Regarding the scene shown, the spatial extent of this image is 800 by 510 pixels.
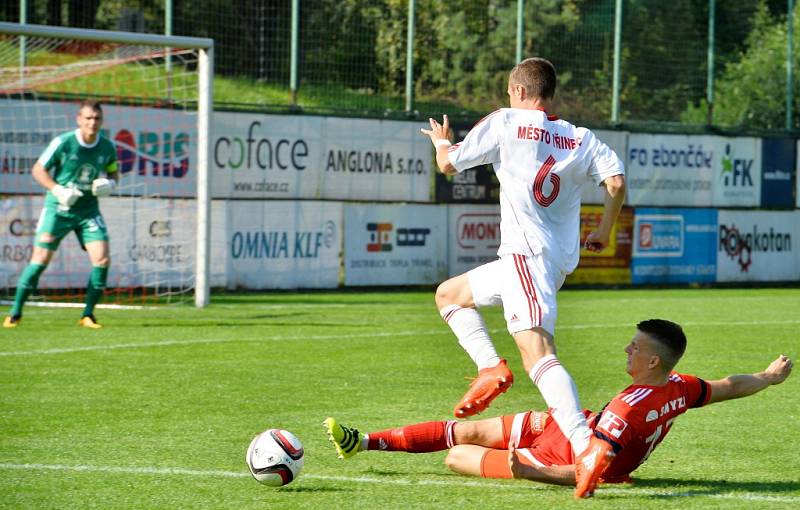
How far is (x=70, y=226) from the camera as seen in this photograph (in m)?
13.2

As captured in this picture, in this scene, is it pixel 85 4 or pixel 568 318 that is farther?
pixel 85 4

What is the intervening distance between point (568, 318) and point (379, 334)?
3362 mm

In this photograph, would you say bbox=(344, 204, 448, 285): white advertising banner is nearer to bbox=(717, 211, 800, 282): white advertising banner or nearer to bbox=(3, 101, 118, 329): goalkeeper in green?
bbox=(717, 211, 800, 282): white advertising banner

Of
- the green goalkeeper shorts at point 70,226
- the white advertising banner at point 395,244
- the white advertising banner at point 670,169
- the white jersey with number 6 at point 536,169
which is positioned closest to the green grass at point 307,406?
the green goalkeeper shorts at point 70,226

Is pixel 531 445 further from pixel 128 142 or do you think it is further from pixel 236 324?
pixel 128 142

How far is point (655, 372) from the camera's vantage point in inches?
228

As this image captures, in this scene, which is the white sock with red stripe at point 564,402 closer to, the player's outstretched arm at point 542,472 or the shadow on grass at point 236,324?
the player's outstretched arm at point 542,472

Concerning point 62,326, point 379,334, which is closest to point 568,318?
point 379,334

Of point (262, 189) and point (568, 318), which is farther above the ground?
point (262, 189)

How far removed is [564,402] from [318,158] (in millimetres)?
15205

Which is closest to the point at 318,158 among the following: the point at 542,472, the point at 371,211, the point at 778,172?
the point at 371,211

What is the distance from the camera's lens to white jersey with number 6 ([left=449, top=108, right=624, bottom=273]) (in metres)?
6.12

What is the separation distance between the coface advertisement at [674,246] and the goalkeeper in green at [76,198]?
12.4m

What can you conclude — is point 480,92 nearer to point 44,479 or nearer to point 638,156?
point 638,156
